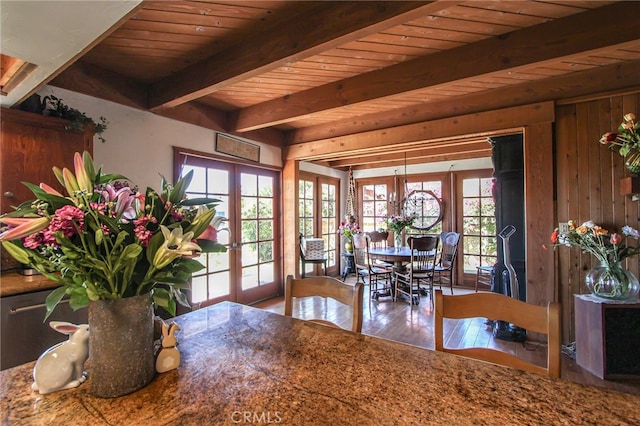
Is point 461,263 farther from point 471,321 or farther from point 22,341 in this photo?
point 22,341

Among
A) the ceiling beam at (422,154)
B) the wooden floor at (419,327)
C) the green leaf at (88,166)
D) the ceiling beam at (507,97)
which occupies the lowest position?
the wooden floor at (419,327)

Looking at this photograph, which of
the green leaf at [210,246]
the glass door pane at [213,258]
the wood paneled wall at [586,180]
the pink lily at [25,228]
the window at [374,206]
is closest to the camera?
the pink lily at [25,228]

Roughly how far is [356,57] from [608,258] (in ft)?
8.30

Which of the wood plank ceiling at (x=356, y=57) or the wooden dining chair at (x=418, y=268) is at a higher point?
A: the wood plank ceiling at (x=356, y=57)

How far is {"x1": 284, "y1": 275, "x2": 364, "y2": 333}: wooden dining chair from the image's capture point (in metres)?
1.29

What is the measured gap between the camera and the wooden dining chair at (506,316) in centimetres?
100

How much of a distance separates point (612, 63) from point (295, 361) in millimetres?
3351

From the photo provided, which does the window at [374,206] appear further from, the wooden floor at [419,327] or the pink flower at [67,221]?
the pink flower at [67,221]

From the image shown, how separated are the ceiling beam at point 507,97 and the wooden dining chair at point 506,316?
Result: 96.9 inches

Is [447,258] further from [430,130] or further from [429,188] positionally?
[430,130]

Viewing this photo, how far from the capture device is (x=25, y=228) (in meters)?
0.65

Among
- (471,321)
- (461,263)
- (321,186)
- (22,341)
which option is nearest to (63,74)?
(22,341)

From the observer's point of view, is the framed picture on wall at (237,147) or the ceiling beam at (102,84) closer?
the ceiling beam at (102,84)

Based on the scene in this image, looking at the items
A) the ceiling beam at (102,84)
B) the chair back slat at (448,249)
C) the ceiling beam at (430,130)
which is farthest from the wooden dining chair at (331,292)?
the chair back slat at (448,249)
